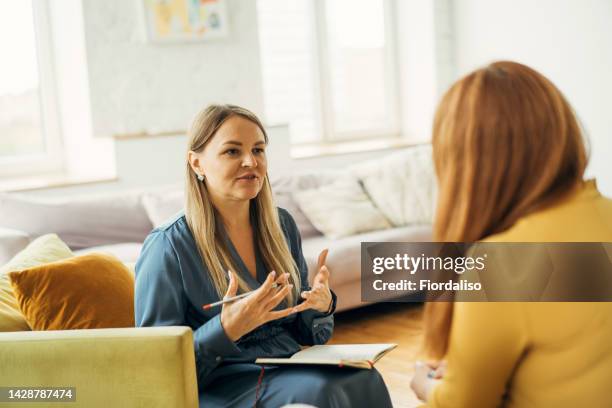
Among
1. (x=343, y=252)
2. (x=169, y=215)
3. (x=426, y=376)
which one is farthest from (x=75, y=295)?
(x=343, y=252)

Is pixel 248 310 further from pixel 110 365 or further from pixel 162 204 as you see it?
pixel 162 204

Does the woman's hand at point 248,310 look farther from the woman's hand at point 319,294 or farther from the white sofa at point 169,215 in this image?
the white sofa at point 169,215

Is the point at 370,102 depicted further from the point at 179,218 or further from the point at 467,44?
the point at 179,218

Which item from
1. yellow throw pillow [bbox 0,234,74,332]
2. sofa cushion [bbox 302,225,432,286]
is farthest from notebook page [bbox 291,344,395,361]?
sofa cushion [bbox 302,225,432,286]

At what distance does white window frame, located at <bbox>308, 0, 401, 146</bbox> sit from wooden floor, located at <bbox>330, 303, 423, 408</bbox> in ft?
8.53

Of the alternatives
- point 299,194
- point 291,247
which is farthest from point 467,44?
point 291,247

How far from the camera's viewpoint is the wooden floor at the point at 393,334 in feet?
10.1

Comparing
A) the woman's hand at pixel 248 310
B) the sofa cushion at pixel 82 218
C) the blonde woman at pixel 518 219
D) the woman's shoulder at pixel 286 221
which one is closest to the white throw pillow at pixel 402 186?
the sofa cushion at pixel 82 218

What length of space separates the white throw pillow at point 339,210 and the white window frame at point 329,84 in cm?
221

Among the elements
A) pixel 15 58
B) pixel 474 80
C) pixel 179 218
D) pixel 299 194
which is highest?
pixel 15 58

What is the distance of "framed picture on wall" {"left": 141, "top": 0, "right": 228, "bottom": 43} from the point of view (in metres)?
5.22

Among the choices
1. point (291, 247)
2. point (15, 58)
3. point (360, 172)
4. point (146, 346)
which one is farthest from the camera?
point (15, 58)

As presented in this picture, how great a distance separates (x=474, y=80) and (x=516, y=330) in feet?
1.19

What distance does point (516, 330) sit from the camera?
1.05 metres
